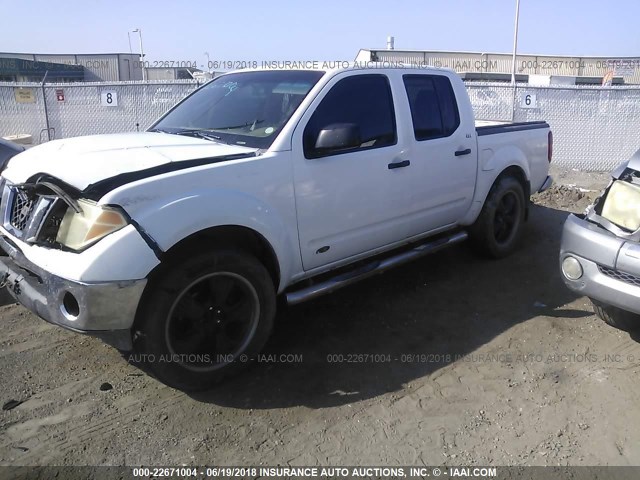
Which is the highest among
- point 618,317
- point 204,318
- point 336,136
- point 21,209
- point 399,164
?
point 336,136

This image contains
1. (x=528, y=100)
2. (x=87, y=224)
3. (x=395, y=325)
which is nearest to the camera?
(x=87, y=224)

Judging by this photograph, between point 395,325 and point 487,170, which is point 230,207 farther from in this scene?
point 487,170

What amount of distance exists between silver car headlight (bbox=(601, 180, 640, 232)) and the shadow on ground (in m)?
1.15

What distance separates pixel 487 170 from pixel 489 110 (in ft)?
23.5

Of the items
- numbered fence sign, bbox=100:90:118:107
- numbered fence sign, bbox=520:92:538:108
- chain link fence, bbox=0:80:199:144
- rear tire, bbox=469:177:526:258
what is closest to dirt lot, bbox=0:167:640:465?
rear tire, bbox=469:177:526:258

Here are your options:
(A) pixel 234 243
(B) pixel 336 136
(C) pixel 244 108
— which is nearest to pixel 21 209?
(A) pixel 234 243

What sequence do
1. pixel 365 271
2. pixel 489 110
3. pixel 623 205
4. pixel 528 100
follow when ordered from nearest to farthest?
pixel 623 205, pixel 365 271, pixel 528 100, pixel 489 110

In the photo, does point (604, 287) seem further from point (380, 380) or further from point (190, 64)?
point (190, 64)

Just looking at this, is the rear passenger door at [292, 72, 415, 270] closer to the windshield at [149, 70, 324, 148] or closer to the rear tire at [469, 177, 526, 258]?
the windshield at [149, 70, 324, 148]

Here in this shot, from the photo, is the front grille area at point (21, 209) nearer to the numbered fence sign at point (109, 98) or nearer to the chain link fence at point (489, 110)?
the chain link fence at point (489, 110)

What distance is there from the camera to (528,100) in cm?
1146

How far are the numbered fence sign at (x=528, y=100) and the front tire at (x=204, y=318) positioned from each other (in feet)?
32.2

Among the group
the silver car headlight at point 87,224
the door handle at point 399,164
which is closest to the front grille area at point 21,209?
the silver car headlight at point 87,224

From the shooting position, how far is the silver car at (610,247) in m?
3.39
